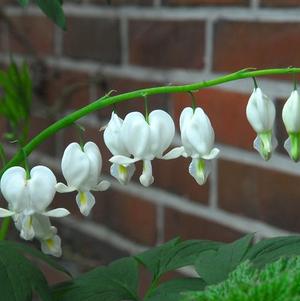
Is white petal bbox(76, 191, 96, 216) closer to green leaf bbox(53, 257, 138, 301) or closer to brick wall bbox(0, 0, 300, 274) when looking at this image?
green leaf bbox(53, 257, 138, 301)

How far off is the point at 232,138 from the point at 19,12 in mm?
717

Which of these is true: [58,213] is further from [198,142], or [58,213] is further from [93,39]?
[93,39]

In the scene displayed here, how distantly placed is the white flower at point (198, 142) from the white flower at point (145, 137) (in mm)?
21

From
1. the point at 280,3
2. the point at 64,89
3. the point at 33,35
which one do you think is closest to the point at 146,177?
the point at 280,3

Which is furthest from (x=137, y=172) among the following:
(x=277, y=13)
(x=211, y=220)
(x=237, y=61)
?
(x=277, y=13)

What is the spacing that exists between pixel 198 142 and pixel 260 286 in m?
0.18

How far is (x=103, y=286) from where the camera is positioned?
0.77 metres

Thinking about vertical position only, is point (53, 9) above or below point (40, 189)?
above

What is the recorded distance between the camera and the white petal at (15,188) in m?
0.73

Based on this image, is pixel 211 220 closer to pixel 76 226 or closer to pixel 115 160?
pixel 76 226

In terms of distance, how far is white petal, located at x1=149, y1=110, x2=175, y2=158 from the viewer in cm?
Result: 73

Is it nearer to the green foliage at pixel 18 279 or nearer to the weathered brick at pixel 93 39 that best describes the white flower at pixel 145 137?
the green foliage at pixel 18 279

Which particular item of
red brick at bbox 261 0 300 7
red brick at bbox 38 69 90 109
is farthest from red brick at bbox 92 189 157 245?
red brick at bbox 261 0 300 7

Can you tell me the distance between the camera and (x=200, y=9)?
1.33 metres
